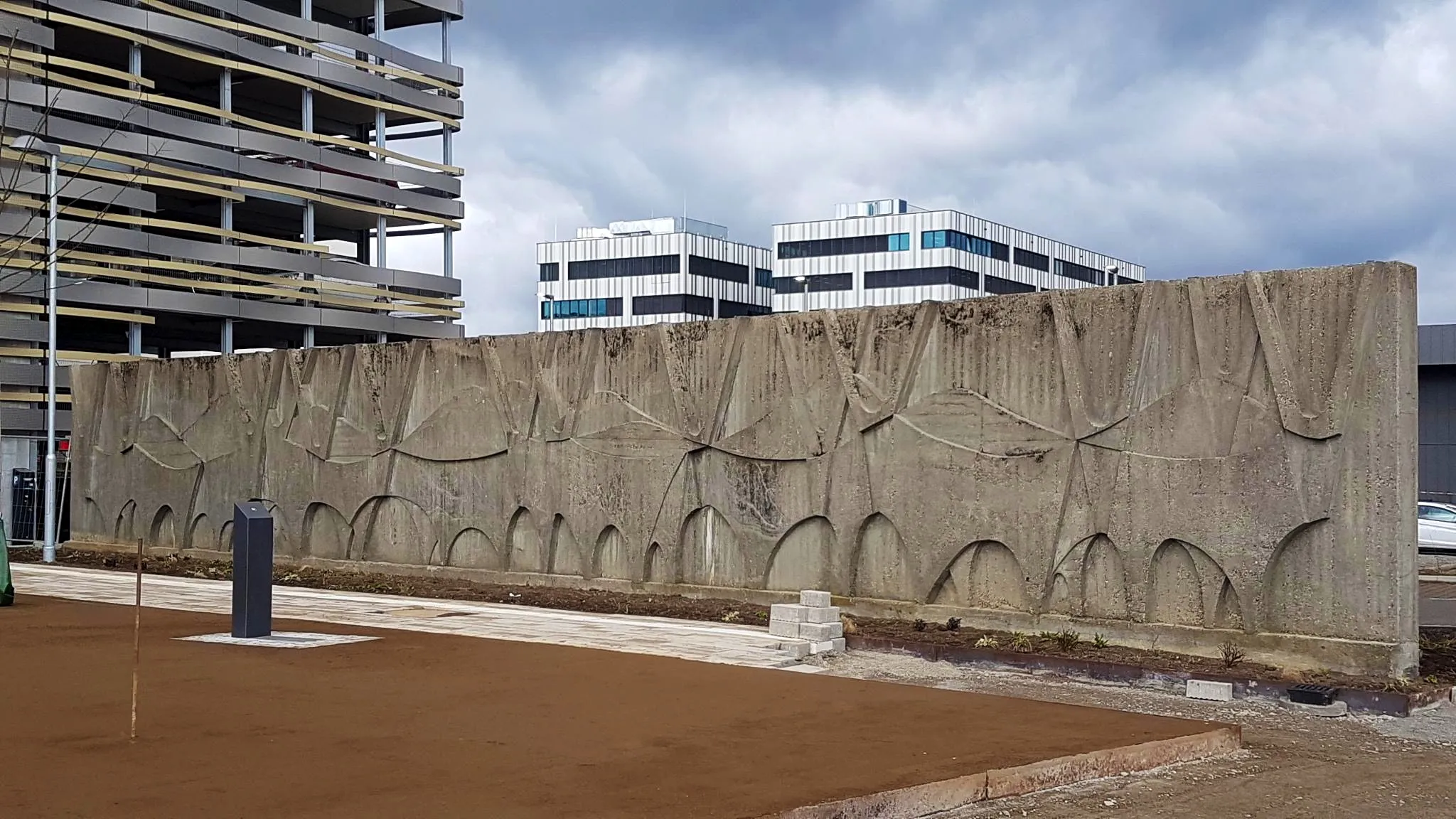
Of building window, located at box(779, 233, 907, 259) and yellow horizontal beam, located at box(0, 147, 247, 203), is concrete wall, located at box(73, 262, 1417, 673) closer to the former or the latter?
yellow horizontal beam, located at box(0, 147, 247, 203)

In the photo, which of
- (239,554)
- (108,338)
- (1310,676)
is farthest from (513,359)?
(108,338)

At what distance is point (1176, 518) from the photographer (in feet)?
49.3

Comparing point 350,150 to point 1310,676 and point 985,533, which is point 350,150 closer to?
point 985,533

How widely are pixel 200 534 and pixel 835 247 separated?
71559 millimetres

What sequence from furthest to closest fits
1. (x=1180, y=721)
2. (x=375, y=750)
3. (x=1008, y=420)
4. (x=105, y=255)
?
(x=105, y=255), (x=1008, y=420), (x=1180, y=721), (x=375, y=750)

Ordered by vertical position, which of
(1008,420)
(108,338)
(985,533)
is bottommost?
(985,533)

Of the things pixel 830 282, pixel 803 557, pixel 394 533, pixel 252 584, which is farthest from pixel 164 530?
pixel 830 282

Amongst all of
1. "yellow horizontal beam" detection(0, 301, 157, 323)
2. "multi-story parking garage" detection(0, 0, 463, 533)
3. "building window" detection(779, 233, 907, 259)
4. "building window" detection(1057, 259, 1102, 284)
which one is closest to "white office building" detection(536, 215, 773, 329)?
"building window" detection(779, 233, 907, 259)

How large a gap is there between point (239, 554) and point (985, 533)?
27.4 ft

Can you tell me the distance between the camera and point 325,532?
24.7 m

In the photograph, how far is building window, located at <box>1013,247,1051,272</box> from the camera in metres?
99.1

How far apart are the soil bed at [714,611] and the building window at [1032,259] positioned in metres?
78.9

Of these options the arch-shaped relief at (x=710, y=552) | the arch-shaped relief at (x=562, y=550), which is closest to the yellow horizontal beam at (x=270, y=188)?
the arch-shaped relief at (x=562, y=550)

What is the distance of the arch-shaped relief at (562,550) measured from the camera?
2108 cm
